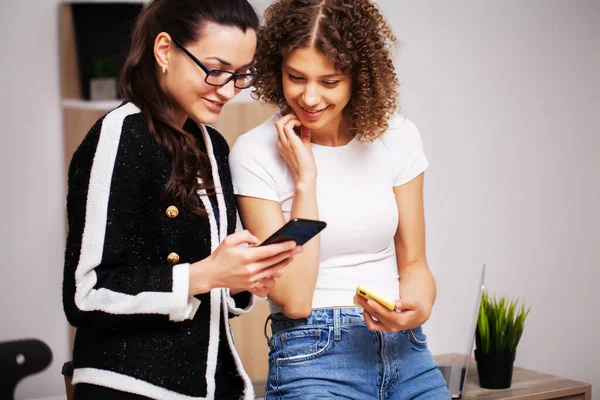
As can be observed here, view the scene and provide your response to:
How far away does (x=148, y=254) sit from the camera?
1.40 meters

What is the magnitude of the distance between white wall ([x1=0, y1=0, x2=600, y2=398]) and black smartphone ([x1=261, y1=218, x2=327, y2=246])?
5.47 feet

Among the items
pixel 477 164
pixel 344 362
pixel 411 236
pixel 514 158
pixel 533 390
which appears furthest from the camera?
pixel 514 158

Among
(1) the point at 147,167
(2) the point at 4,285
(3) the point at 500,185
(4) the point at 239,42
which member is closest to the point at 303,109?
(4) the point at 239,42

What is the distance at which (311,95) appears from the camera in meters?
1.72

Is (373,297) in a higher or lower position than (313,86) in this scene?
lower

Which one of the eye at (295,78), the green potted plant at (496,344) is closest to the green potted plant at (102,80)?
the eye at (295,78)

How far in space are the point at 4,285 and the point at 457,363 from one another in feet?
5.77

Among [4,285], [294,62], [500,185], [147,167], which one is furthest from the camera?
[500,185]

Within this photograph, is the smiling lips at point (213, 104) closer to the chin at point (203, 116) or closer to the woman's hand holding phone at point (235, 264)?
the chin at point (203, 116)

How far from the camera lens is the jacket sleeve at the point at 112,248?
1306 mm

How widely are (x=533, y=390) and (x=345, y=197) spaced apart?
4.60ft

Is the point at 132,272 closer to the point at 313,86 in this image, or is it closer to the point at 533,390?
the point at 313,86

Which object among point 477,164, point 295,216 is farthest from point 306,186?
point 477,164

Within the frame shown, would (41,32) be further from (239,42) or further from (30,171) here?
(239,42)
